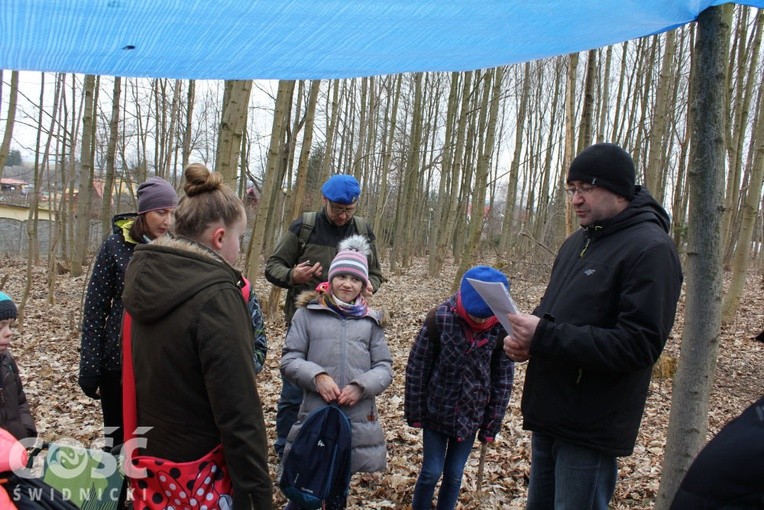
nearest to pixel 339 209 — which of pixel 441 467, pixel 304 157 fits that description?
pixel 441 467

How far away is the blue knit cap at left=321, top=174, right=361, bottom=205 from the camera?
12.8 ft

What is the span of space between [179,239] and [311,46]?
1.13 meters

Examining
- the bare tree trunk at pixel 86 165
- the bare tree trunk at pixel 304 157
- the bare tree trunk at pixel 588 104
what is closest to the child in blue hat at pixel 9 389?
the bare tree trunk at pixel 588 104

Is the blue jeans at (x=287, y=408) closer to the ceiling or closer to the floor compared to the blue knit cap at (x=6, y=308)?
closer to the floor

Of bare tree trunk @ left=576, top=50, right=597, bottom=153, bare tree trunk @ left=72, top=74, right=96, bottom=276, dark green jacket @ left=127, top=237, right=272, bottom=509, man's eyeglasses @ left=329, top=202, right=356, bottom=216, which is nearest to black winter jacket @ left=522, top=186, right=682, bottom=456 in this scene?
dark green jacket @ left=127, top=237, right=272, bottom=509

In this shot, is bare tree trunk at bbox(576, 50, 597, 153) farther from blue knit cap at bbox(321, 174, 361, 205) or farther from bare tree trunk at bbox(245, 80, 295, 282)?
bare tree trunk at bbox(245, 80, 295, 282)

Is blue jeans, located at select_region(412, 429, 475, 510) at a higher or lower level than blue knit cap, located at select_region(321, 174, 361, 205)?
lower

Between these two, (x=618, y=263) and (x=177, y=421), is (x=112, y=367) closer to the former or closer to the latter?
(x=177, y=421)

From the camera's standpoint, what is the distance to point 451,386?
3.24 m

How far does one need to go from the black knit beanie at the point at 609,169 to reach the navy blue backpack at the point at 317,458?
1.72 metres

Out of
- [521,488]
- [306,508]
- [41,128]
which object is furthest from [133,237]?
[41,128]

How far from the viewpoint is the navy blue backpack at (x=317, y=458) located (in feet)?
9.43

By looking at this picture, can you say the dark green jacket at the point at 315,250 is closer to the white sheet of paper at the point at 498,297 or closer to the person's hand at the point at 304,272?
the person's hand at the point at 304,272

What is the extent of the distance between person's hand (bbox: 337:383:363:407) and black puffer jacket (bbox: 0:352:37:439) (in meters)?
1.64
